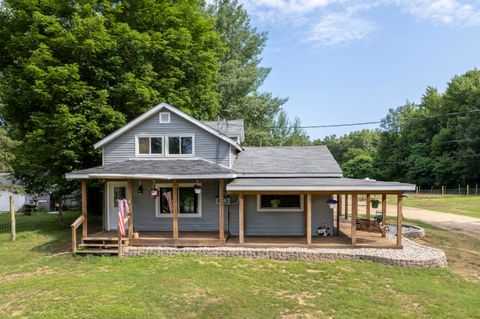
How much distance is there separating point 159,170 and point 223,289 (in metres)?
6.07

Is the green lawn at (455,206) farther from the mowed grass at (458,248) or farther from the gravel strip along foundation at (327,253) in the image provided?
the gravel strip along foundation at (327,253)

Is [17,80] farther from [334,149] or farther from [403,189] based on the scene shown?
[334,149]

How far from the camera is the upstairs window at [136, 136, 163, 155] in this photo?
574 inches

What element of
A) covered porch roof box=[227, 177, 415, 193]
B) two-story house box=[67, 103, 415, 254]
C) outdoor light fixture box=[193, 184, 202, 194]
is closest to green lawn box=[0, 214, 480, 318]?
covered porch roof box=[227, 177, 415, 193]

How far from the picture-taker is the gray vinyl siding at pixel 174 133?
47.2 ft

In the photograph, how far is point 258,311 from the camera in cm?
700

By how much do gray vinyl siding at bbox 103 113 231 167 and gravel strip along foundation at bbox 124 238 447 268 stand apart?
4.16 meters

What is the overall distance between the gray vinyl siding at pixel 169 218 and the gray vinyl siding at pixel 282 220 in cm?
108

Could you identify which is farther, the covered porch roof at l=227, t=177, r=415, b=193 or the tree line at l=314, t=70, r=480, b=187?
the tree line at l=314, t=70, r=480, b=187

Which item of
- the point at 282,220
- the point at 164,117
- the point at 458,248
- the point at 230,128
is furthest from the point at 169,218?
the point at 458,248

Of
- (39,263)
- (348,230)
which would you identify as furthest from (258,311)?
(348,230)

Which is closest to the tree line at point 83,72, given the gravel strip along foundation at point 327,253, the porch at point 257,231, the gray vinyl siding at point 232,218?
the gray vinyl siding at point 232,218

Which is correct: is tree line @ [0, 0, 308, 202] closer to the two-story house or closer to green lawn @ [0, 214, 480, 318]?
the two-story house

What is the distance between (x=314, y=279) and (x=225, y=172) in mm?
5071
